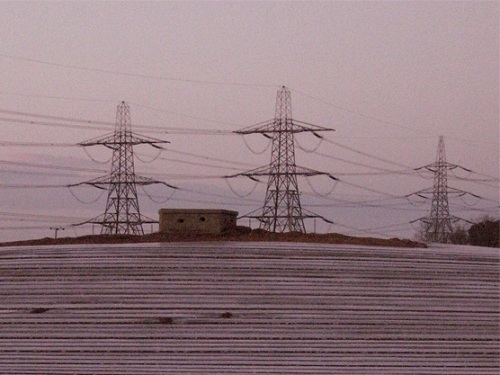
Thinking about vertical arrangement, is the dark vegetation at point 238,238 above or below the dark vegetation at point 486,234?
below

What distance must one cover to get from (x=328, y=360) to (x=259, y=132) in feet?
110

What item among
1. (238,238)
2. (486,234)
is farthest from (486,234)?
(238,238)

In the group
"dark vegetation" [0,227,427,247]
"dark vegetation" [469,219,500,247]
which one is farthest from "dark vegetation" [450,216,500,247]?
"dark vegetation" [0,227,427,247]

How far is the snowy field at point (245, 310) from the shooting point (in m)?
18.6

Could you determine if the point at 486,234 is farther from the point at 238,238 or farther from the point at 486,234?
the point at 238,238

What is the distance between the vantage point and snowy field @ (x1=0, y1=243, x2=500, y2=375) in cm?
1856

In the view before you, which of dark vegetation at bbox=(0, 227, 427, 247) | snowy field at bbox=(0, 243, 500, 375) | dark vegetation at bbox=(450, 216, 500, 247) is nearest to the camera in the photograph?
snowy field at bbox=(0, 243, 500, 375)

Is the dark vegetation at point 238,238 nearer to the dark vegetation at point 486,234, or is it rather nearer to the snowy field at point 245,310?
the snowy field at point 245,310

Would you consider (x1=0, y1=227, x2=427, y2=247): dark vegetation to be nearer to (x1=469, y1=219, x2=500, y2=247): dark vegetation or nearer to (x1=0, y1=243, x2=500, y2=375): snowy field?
(x1=0, y1=243, x2=500, y2=375): snowy field

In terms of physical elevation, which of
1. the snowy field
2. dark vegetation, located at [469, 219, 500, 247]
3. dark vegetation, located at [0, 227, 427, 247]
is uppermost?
dark vegetation, located at [469, 219, 500, 247]

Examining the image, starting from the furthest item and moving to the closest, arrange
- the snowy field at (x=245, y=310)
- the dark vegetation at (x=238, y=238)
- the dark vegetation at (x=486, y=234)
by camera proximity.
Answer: the dark vegetation at (x=486, y=234) < the dark vegetation at (x=238, y=238) < the snowy field at (x=245, y=310)

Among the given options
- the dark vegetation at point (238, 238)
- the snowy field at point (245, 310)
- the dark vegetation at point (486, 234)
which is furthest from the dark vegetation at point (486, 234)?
the snowy field at point (245, 310)

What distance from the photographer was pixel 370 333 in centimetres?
1992

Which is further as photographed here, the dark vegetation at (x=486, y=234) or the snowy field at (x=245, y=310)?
the dark vegetation at (x=486, y=234)
